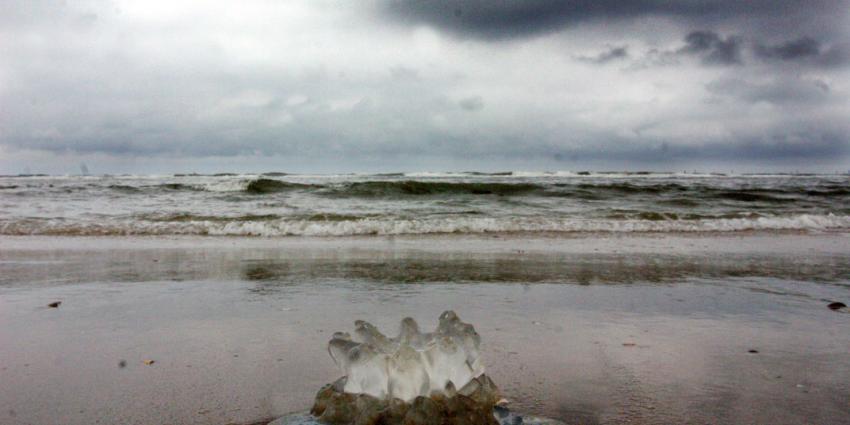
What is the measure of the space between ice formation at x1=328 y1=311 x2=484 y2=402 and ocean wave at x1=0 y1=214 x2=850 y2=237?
707cm

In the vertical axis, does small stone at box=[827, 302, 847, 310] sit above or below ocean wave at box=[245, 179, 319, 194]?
below

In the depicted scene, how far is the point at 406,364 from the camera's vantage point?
1.32 metres

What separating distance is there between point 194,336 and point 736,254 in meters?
5.80

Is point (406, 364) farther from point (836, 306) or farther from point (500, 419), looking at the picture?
point (836, 306)

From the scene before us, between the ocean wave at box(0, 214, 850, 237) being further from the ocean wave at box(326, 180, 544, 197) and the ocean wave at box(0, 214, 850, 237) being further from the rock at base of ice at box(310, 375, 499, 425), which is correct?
the ocean wave at box(326, 180, 544, 197)

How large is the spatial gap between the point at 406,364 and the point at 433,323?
71.3 inches

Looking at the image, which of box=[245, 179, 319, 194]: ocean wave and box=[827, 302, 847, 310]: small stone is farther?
box=[245, 179, 319, 194]: ocean wave

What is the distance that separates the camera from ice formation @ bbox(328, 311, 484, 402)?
1.33 meters

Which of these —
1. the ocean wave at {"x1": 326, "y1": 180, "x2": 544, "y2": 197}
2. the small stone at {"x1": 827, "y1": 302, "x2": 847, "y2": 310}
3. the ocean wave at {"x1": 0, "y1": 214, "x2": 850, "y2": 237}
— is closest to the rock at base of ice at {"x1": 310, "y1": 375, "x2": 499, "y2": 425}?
the small stone at {"x1": 827, "y1": 302, "x2": 847, "y2": 310}

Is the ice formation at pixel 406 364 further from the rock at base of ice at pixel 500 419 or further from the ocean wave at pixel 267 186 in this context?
the ocean wave at pixel 267 186

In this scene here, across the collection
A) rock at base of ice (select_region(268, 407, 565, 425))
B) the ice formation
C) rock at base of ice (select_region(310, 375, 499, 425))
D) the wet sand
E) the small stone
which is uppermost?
the ice formation

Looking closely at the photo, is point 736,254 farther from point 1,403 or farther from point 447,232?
point 1,403

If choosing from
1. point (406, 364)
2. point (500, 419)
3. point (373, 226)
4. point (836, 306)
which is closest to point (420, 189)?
point (373, 226)

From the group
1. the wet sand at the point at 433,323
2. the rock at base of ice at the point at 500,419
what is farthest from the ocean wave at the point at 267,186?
the rock at base of ice at the point at 500,419
